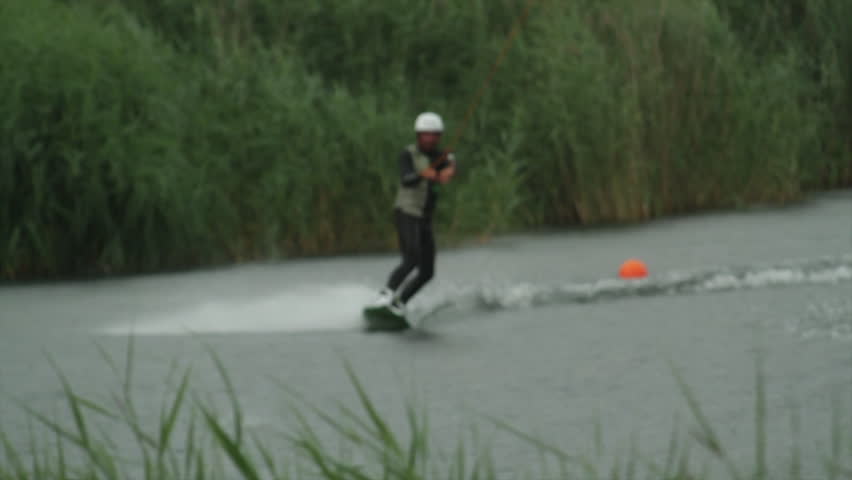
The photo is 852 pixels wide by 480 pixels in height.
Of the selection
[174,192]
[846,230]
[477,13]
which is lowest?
[846,230]

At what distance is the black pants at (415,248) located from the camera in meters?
10.8

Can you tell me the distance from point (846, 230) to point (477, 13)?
4.73 metres

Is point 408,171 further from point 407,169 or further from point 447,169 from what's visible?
point 447,169

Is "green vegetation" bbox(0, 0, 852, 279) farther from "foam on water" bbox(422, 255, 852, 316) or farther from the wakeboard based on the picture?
the wakeboard

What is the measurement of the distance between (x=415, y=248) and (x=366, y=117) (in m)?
6.08

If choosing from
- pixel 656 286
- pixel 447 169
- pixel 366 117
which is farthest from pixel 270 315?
pixel 366 117

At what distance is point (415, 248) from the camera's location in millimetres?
10766

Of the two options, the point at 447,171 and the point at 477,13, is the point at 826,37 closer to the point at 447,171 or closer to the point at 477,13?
the point at 477,13

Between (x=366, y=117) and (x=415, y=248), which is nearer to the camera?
(x=415, y=248)

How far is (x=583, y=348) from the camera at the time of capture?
10688 mm

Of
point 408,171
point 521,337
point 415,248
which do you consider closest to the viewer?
point 408,171

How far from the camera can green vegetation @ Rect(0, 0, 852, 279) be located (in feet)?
47.4

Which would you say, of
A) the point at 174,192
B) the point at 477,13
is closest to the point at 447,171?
the point at 174,192

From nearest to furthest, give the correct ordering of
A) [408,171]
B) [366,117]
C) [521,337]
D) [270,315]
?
[408,171], [521,337], [270,315], [366,117]
